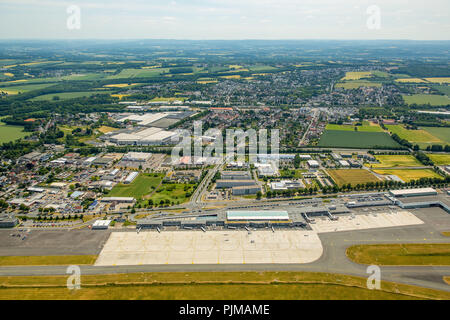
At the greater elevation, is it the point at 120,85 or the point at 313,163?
the point at 120,85

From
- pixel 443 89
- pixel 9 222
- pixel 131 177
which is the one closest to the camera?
pixel 9 222

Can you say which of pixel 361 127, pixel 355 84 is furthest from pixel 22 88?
pixel 355 84

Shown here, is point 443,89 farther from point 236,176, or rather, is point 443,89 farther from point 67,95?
point 67,95

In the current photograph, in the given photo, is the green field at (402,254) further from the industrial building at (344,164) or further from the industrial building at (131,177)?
the industrial building at (131,177)

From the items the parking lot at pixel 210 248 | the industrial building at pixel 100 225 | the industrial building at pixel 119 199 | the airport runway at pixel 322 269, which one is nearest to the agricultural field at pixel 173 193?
the industrial building at pixel 119 199

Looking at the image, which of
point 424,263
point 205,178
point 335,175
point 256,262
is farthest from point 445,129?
point 256,262

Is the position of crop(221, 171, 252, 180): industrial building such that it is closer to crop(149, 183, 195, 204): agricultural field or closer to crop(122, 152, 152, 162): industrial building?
crop(149, 183, 195, 204): agricultural field

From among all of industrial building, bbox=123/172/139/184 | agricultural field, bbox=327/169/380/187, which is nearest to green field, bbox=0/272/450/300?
industrial building, bbox=123/172/139/184

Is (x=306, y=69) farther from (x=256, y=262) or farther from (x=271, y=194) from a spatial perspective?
(x=256, y=262)
